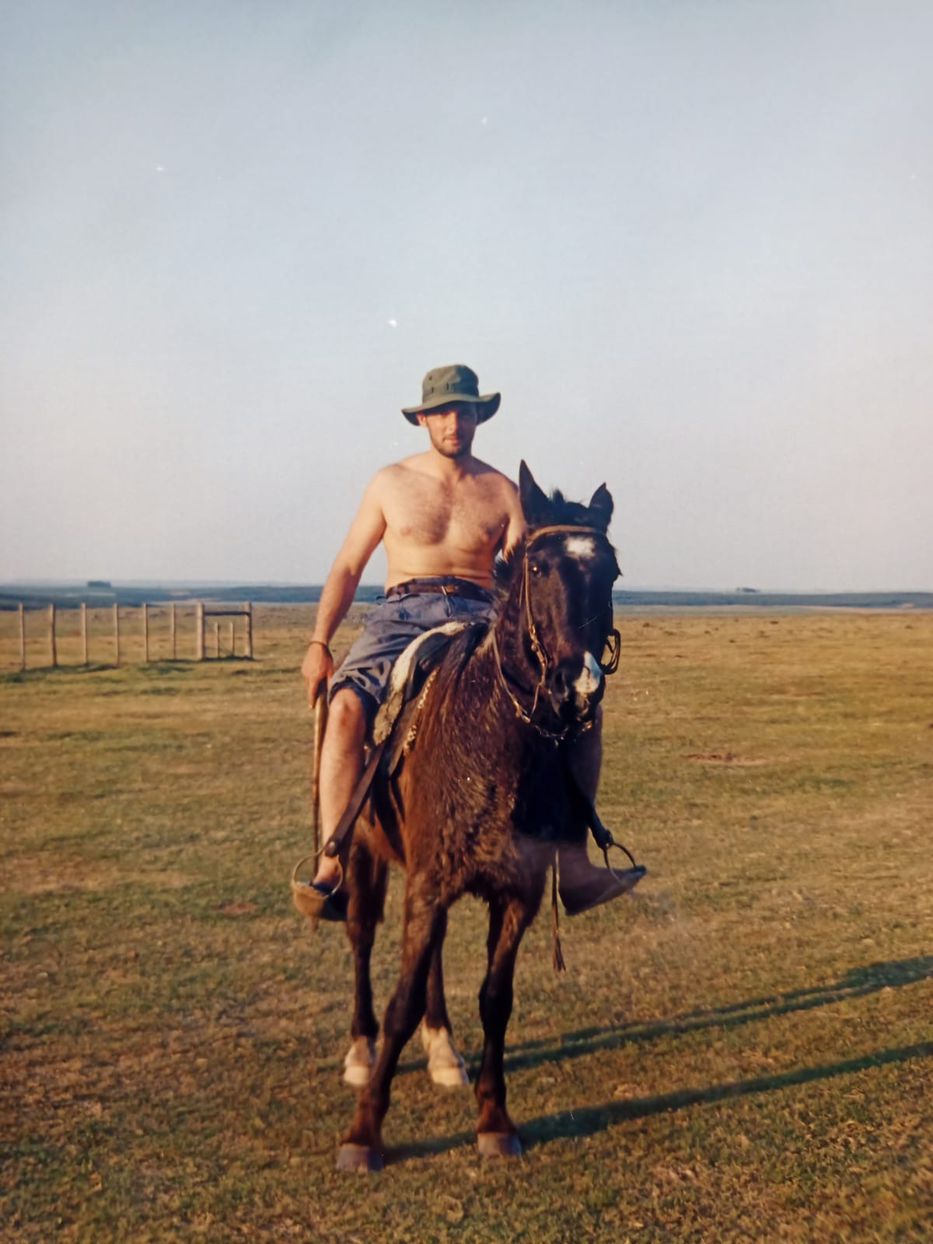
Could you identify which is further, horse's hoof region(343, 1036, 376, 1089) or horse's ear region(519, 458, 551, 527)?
horse's hoof region(343, 1036, 376, 1089)

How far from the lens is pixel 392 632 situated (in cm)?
564

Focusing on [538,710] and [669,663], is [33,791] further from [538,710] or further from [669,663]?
[669,663]

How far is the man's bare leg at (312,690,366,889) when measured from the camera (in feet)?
17.9

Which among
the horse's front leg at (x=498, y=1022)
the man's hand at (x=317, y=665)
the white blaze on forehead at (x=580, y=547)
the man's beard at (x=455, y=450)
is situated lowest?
the horse's front leg at (x=498, y=1022)

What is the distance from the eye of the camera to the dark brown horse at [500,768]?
13.8 ft

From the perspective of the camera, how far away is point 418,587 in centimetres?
559

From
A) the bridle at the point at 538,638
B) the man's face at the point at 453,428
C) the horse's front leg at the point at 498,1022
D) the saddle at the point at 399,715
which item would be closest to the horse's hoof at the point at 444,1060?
the horse's front leg at the point at 498,1022

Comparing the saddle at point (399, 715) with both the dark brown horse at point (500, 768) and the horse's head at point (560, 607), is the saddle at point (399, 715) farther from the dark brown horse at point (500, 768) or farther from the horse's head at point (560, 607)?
the horse's head at point (560, 607)

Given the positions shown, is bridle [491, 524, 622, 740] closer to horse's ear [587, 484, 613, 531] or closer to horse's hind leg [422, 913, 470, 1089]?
horse's ear [587, 484, 613, 531]

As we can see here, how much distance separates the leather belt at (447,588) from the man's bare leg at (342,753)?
0.61 meters

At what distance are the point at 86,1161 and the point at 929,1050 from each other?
4.26 metres

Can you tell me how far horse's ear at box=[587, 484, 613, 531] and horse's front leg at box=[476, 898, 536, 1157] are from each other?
163cm

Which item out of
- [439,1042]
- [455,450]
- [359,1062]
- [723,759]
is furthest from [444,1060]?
[723,759]

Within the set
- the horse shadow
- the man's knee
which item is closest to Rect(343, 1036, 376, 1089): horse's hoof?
the horse shadow
